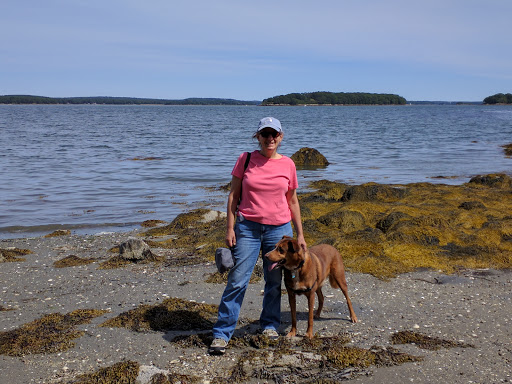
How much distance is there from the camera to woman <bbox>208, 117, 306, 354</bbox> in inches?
205

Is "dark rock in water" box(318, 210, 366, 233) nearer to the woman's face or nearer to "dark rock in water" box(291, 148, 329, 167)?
the woman's face

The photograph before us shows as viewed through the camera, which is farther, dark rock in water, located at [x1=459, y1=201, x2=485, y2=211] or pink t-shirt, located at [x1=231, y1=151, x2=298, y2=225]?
dark rock in water, located at [x1=459, y1=201, x2=485, y2=211]

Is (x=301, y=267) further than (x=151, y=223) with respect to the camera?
No

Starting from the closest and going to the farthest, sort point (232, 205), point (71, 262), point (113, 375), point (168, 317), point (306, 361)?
point (113, 375)
point (306, 361)
point (232, 205)
point (168, 317)
point (71, 262)

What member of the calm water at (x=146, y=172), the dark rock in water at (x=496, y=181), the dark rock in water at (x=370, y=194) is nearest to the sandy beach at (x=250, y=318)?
the calm water at (x=146, y=172)

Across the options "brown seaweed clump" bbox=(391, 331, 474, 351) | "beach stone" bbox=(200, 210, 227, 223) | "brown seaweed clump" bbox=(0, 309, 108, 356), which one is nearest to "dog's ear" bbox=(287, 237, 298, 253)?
"brown seaweed clump" bbox=(391, 331, 474, 351)

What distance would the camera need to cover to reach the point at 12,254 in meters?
9.90

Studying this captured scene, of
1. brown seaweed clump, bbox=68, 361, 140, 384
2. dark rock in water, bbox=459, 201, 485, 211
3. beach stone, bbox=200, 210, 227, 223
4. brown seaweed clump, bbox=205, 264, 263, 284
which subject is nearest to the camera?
brown seaweed clump, bbox=68, 361, 140, 384

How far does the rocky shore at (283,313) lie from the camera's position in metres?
5.06

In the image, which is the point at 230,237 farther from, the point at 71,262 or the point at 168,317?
the point at 71,262

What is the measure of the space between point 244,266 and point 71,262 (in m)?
5.04

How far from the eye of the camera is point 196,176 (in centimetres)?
2300

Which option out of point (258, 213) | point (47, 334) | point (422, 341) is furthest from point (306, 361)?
point (47, 334)

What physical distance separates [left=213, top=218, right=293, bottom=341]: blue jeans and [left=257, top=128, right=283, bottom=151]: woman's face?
2.58 feet
